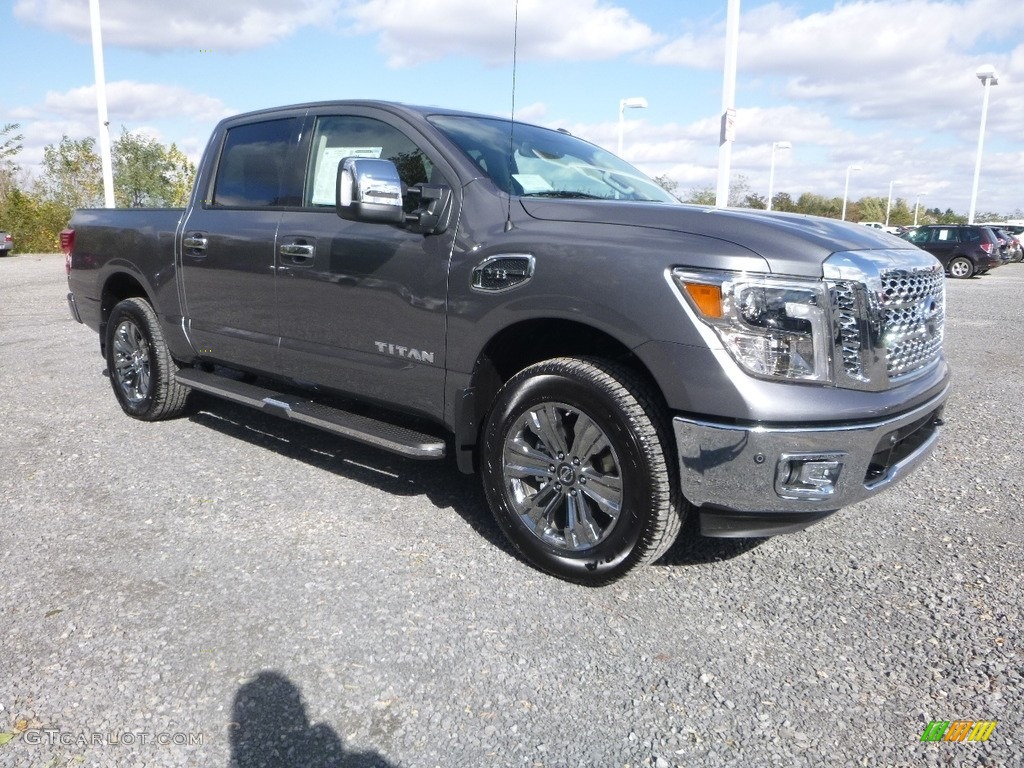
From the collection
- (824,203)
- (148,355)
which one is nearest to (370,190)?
(148,355)

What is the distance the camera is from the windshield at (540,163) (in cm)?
371

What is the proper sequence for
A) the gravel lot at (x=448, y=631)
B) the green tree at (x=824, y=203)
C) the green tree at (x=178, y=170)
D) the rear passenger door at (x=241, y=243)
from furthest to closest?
1. the green tree at (x=824, y=203)
2. the green tree at (x=178, y=170)
3. the rear passenger door at (x=241, y=243)
4. the gravel lot at (x=448, y=631)

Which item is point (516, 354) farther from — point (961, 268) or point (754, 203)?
point (961, 268)

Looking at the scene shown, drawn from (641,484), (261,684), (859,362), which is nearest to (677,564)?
(641,484)

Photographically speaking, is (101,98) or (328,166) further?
(101,98)

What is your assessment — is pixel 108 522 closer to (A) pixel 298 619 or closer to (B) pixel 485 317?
(A) pixel 298 619

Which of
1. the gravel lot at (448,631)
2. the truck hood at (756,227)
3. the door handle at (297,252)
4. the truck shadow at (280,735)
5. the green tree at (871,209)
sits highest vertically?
the green tree at (871,209)

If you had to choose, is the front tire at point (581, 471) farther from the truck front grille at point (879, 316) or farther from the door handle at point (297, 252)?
the door handle at point (297, 252)

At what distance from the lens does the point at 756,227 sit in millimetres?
2857

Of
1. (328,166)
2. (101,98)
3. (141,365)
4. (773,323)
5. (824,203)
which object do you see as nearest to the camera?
(773,323)

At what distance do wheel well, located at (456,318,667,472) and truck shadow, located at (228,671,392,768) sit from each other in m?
1.33

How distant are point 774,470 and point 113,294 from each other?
196 inches

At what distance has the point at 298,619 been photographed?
9.72ft

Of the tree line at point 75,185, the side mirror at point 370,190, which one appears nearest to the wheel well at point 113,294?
the side mirror at point 370,190
